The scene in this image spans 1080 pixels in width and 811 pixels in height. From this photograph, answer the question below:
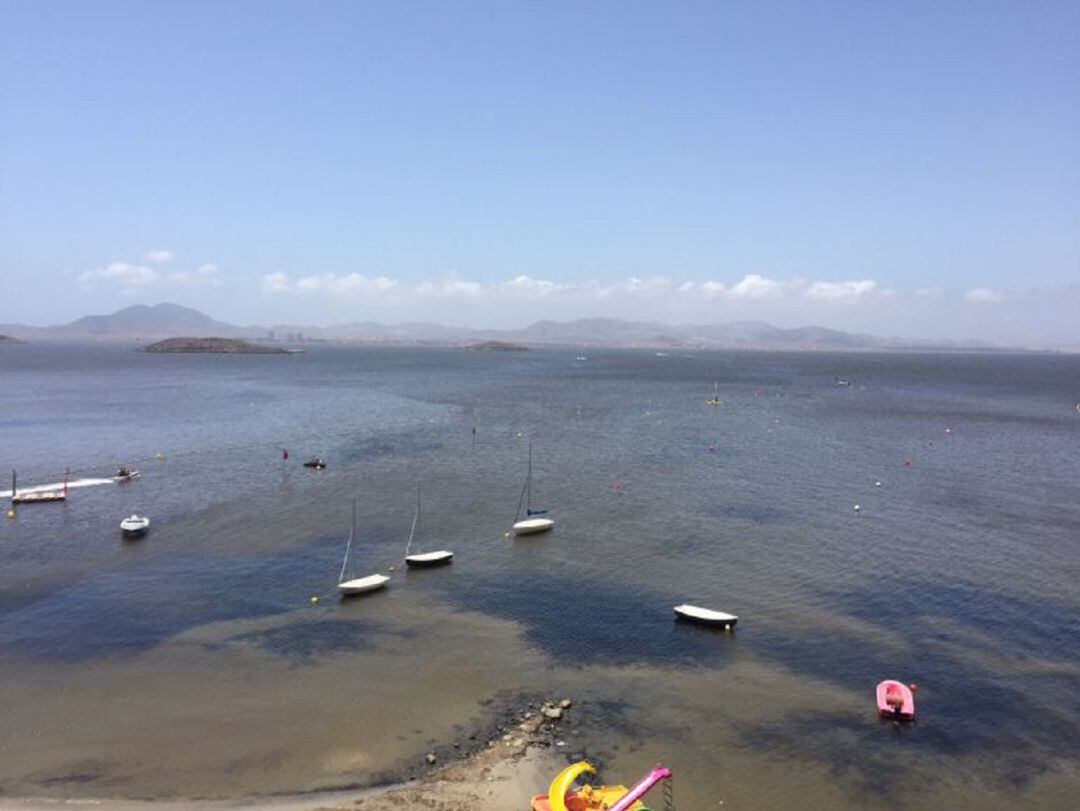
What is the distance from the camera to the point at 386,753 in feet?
80.1

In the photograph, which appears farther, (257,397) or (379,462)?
(257,397)

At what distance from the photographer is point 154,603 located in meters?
36.5

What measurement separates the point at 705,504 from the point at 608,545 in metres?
13.5

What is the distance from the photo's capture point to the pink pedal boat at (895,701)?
1052 inches

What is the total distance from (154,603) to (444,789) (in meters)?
22.2

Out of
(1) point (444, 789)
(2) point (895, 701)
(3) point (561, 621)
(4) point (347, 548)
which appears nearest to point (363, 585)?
(4) point (347, 548)

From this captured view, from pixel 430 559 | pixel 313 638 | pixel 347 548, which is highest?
pixel 430 559

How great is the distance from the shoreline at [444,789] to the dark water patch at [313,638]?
9.17m

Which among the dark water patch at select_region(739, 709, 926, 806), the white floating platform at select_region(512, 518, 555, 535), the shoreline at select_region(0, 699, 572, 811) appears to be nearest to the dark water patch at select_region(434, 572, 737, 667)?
Result: the dark water patch at select_region(739, 709, 926, 806)

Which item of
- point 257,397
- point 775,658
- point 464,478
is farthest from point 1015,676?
point 257,397

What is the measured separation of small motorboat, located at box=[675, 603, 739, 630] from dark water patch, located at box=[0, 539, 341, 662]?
63.7 ft

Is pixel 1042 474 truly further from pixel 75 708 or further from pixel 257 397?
pixel 257 397

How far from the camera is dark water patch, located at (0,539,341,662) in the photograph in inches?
1266

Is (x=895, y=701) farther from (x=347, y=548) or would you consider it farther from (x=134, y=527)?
(x=134, y=527)
